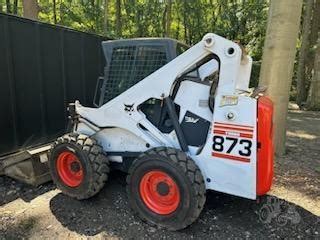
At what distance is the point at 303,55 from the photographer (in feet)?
42.1

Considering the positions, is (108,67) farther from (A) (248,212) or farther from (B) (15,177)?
(A) (248,212)

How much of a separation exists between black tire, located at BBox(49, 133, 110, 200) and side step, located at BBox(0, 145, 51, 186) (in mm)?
615

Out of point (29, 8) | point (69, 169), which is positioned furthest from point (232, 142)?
point (29, 8)

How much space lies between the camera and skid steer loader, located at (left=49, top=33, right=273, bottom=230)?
288 centimetres

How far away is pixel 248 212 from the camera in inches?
132

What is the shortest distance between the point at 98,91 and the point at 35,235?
1.74 m

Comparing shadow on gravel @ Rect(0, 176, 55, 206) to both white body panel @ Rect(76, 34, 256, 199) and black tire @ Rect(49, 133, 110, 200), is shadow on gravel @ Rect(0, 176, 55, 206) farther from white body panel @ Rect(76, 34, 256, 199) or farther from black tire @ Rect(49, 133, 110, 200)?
white body panel @ Rect(76, 34, 256, 199)

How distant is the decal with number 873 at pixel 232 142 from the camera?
284 centimetres

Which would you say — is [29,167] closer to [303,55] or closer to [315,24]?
[303,55]

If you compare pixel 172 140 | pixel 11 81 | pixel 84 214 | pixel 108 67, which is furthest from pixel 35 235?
pixel 11 81

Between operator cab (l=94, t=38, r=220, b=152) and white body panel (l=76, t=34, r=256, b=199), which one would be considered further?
operator cab (l=94, t=38, r=220, b=152)

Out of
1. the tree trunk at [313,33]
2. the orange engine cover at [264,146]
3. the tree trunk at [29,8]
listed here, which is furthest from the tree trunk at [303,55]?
the orange engine cover at [264,146]

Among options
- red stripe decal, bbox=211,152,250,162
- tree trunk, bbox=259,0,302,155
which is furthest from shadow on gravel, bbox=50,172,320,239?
tree trunk, bbox=259,0,302,155

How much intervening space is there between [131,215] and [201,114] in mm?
1230
